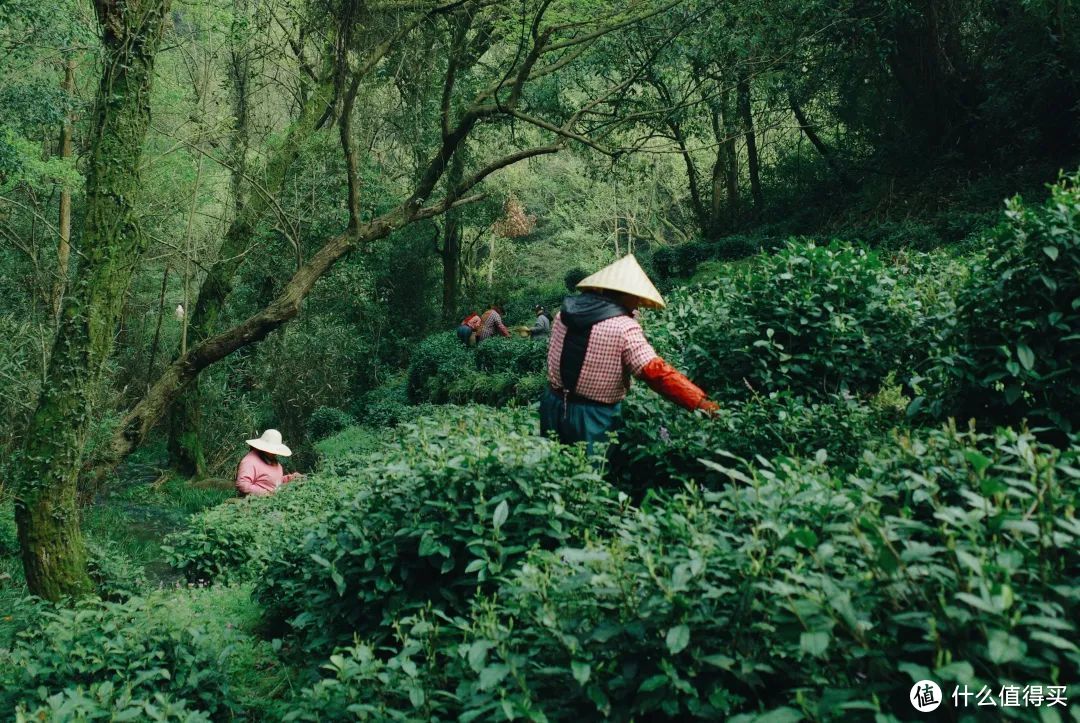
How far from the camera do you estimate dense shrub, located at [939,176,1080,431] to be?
12.0ft

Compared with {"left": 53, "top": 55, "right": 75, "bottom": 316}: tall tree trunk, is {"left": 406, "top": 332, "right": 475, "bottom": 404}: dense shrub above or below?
below

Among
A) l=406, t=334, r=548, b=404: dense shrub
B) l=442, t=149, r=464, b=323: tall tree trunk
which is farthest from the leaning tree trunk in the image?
l=442, t=149, r=464, b=323: tall tree trunk

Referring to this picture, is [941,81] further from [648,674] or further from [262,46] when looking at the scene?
[648,674]

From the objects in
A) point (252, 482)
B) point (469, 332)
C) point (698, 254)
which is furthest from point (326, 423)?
point (698, 254)

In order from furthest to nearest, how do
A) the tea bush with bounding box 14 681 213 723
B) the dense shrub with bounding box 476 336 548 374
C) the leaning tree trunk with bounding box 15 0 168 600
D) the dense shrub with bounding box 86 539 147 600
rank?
the dense shrub with bounding box 476 336 548 374 → the dense shrub with bounding box 86 539 147 600 → the leaning tree trunk with bounding box 15 0 168 600 → the tea bush with bounding box 14 681 213 723

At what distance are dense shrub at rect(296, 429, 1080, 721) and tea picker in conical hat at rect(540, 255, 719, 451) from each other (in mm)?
1666

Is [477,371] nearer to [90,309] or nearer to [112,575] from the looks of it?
[112,575]

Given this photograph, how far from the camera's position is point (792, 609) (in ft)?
7.11

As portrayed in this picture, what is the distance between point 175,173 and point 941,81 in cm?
1659

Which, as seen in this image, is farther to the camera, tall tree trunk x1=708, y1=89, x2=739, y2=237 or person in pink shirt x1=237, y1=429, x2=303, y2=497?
tall tree trunk x1=708, y1=89, x2=739, y2=237

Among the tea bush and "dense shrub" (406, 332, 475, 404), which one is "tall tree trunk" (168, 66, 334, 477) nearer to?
"dense shrub" (406, 332, 475, 404)

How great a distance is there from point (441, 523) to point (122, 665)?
5.66 ft

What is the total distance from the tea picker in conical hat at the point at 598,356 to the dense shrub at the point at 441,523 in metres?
0.63

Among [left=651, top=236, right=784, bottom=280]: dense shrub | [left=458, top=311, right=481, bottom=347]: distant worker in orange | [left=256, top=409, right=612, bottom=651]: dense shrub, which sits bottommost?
[left=256, top=409, right=612, bottom=651]: dense shrub
